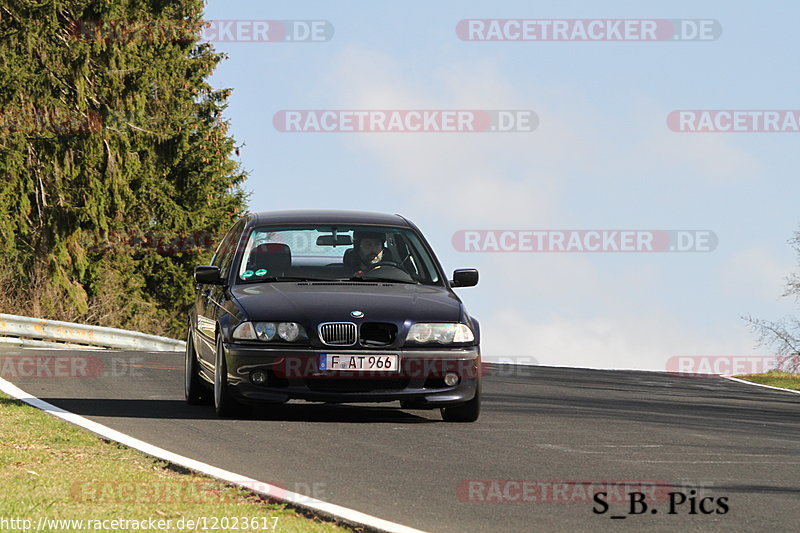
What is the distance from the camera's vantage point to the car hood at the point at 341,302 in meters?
10.3

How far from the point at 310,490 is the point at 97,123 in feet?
91.9

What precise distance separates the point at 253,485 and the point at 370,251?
463 cm

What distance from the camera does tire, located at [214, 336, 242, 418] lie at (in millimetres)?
10609

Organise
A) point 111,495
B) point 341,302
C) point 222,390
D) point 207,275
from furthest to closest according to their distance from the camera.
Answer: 1. point 207,275
2. point 222,390
3. point 341,302
4. point 111,495

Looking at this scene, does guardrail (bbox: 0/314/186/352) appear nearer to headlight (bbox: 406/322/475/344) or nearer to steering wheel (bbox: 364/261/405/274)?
steering wheel (bbox: 364/261/405/274)

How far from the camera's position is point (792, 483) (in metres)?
8.06

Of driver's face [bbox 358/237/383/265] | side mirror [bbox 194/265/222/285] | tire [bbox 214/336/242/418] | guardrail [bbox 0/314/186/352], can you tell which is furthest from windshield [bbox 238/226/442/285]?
guardrail [bbox 0/314/186/352]

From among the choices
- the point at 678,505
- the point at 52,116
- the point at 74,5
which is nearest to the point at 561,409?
the point at 678,505

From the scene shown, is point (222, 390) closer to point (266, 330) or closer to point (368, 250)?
point (266, 330)

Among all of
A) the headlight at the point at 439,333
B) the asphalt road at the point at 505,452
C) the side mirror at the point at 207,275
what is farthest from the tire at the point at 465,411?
the side mirror at the point at 207,275

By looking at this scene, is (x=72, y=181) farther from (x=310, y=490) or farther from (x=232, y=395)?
(x=310, y=490)

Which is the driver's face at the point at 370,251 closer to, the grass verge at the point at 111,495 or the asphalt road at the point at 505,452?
the asphalt road at the point at 505,452

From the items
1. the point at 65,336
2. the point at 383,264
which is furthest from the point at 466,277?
the point at 65,336

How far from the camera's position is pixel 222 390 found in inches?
420
